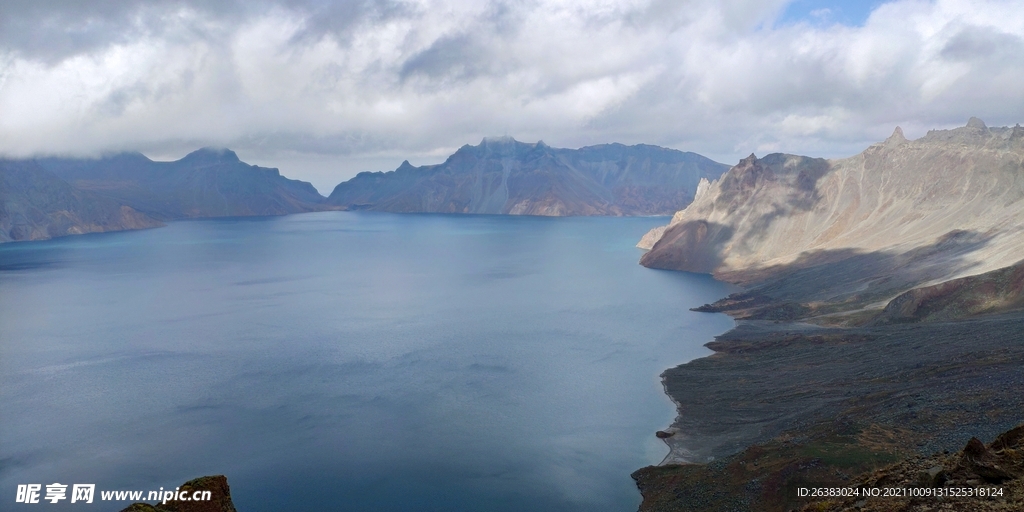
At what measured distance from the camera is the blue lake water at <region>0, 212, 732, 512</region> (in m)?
44.2

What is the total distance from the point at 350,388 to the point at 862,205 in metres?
121

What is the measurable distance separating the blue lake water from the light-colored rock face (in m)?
25.9

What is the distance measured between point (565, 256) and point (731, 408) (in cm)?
12820

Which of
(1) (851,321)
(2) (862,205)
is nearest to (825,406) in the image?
(1) (851,321)

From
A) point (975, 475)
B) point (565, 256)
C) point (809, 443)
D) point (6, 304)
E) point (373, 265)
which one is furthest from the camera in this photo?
point (565, 256)

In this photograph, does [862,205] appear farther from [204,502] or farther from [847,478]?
[204,502]

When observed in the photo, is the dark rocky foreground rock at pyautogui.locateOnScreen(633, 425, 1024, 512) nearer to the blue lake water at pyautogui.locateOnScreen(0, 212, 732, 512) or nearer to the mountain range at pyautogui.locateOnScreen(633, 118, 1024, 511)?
the mountain range at pyautogui.locateOnScreen(633, 118, 1024, 511)

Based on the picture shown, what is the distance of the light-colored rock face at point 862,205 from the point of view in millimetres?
111438

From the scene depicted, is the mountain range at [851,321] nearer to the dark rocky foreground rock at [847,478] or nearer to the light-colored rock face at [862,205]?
the dark rocky foreground rock at [847,478]

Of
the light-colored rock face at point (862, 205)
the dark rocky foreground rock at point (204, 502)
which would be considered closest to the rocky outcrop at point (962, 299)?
the light-colored rock face at point (862, 205)

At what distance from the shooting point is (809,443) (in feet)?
125

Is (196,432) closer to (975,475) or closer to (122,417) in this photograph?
(122,417)

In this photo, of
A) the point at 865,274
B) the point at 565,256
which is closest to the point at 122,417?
the point at 865,274

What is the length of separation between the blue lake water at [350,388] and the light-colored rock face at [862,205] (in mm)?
25891
